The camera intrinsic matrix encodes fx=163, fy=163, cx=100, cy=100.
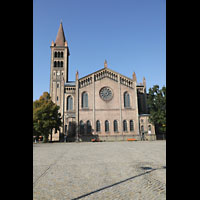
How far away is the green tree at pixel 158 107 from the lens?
124ft

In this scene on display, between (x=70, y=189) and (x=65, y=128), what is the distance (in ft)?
114

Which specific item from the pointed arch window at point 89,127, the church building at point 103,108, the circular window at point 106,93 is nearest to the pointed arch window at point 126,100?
the church building at point 103,108

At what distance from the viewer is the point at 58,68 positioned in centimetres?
4850

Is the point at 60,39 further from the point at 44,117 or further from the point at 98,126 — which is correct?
the point at 98,126

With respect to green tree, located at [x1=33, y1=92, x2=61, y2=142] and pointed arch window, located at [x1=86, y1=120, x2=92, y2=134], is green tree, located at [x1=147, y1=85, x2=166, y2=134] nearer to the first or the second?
pointed arch window, located at [x1=86, y1=120, x2=92, y2=134]

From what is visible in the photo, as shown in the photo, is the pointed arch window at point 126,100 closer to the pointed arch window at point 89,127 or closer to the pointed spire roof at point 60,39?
the pointed arch window at point 89,127

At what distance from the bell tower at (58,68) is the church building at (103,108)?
0.90ft

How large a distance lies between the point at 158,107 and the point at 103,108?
13304 mm

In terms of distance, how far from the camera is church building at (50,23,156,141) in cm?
3969

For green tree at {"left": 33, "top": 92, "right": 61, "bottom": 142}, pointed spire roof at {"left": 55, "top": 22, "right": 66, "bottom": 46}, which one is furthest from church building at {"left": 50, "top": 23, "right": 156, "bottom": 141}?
pointed spire roof at {"left": 55, "top": 22, "right": 66, "bottom": 46}
